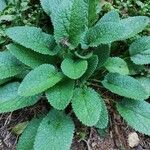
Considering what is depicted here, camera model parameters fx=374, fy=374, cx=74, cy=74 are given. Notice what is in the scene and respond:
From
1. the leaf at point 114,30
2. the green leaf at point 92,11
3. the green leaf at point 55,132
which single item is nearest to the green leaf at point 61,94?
the green leaf at point 55,132

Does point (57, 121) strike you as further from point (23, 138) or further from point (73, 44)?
point (73, 44)

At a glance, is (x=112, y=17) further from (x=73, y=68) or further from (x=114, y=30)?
(x=73, y=68)

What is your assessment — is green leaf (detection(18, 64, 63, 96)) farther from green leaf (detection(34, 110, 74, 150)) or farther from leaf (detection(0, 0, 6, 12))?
leaf (detection(0, 0, 6, 12))

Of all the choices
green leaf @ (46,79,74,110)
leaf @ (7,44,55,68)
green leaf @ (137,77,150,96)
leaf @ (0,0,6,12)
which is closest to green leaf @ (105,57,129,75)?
green leaf @ (137,77,150,96)

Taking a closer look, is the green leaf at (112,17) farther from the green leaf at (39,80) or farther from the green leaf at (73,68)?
the green leaf at (39,80)

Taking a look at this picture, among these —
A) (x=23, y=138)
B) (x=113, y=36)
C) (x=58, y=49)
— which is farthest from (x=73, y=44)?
(x=23, y=138)
